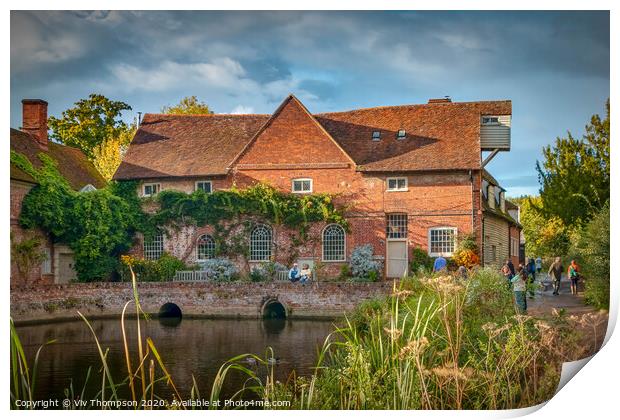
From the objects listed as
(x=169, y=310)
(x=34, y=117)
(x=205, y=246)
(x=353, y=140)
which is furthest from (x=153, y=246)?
(x=353, y=140)

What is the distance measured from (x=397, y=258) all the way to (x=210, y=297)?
3.56m

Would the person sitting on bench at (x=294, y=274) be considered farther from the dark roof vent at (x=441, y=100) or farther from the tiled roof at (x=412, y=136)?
the dark roof vent at (x=441, y=100)

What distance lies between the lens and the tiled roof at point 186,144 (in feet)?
35.1

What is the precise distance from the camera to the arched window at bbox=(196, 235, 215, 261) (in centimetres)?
1258

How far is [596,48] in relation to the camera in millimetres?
7590

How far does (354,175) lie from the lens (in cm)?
1285

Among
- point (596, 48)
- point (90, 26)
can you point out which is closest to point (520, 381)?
point (596, 48)

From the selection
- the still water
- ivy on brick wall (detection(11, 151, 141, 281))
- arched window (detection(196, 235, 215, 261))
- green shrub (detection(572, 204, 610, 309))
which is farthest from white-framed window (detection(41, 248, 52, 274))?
green shrub (detection(572, 204, 610, 309))

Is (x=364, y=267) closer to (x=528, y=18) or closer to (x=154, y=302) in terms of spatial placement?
(x=154, y=302)

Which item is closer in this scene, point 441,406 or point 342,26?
point 441,406

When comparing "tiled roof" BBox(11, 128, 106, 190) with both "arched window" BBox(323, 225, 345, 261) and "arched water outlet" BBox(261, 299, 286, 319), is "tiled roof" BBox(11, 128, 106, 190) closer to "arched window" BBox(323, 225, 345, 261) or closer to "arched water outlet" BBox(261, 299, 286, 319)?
"arched window" BBox(323, 225, 345, 261)
